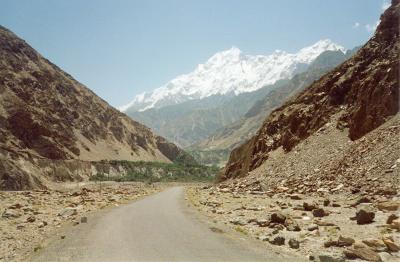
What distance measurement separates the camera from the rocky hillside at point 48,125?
9138 centimetres

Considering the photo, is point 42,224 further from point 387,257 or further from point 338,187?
point 338,187

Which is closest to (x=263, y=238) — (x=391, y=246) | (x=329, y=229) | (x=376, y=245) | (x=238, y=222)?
(x=329, y=229)

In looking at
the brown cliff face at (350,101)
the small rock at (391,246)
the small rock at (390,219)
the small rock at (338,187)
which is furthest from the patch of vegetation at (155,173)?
the small rock at (391,246)

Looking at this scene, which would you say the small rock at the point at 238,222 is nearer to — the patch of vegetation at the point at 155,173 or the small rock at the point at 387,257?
the small rock at the point at 387,257

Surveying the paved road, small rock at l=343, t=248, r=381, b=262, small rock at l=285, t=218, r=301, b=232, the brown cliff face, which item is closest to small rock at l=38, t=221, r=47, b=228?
the paved road

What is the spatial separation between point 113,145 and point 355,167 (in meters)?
131

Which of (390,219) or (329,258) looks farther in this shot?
(390,219)

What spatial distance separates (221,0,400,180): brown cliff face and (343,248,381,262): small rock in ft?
84.1

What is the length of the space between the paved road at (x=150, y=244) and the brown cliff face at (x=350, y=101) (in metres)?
23.4

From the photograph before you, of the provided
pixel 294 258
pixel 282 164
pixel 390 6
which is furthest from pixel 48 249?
pixel 390 6

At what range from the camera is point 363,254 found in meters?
10.7

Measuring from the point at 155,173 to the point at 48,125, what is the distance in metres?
34.9

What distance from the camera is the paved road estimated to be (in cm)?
1182

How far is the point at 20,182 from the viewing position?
247ft
